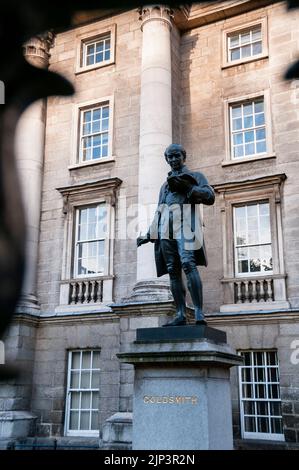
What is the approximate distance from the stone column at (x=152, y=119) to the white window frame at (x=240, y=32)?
2.02 meters

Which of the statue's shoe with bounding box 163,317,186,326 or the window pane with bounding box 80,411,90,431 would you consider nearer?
the statue's shoe with bounding box 163,317,186,326

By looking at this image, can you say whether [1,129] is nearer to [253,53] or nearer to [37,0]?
[37,0]

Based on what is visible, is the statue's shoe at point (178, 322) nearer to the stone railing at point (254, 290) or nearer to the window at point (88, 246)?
the stone railing at point (254, 290)

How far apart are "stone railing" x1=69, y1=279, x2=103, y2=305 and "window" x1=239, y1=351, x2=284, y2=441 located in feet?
15.4

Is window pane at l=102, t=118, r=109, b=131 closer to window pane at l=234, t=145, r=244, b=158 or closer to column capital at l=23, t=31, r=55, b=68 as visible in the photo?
window pane at l=234, t=145, r=244, b=158

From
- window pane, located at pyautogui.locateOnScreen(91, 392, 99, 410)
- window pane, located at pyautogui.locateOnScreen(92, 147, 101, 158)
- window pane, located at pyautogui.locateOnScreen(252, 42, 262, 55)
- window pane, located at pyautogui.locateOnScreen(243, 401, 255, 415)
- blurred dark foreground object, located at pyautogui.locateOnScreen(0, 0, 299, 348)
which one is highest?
window pane, located at pyautogui.locateOnScreen(252, 42, 262, 55)

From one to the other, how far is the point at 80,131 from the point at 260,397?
10652 millimetres

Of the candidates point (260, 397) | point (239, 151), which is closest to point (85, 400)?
point (260, 397)

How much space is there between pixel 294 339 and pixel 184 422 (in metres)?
8.29

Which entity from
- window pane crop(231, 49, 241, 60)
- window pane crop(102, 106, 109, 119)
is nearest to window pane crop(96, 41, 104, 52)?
window pane crop(102, 106, 109, 119)

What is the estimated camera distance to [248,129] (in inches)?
671

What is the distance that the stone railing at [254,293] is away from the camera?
14758mm

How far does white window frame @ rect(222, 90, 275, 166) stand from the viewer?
16.2 meters

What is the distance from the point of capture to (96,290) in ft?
→ 54.1
